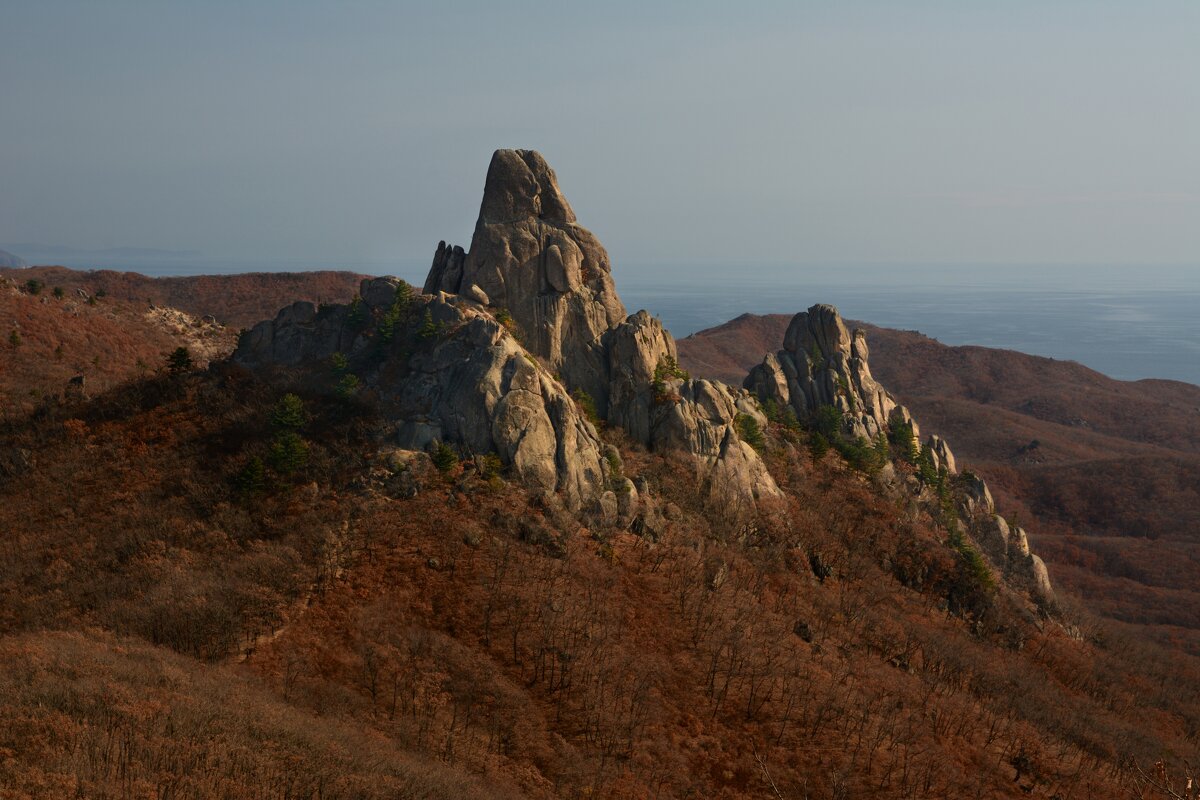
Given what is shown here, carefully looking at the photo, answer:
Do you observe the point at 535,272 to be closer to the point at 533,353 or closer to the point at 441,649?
the point at 533,353

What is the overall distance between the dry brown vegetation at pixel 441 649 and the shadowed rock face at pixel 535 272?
11742 millimetres

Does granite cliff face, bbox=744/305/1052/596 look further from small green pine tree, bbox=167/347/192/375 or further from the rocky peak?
small green pine tree, bbox=167/347/192/375

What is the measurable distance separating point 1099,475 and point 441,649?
13621cm

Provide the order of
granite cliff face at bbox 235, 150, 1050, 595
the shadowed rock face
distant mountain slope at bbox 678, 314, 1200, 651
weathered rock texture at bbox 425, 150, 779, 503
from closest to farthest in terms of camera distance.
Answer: granite cliff face at bbox 235, 150, 1050, 595 < weathered rock texture at bbox 425, 150, 779, 503 < the shadowed rock face < distant mountain slope at bbox 678, 314, 1200, 651

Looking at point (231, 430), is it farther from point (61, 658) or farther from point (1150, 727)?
point (1150, 727)

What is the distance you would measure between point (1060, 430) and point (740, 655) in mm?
162626

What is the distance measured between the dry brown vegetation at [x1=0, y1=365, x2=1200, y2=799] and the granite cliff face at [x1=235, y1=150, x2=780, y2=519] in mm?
3578

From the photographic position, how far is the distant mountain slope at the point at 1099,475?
284 feet

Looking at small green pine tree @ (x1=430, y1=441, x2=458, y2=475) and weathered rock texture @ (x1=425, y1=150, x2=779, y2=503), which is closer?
small green pine tree @ (x1=430, y1=441, x2=458, y2=475)

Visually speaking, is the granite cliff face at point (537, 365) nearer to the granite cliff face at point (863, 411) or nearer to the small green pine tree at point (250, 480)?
the granite cliff face at point (863, 411)

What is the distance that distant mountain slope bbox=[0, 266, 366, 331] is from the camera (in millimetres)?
170000

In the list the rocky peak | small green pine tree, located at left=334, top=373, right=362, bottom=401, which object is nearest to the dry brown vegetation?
small green pine tree, located at left=334, top=373, right=362, bottom=401

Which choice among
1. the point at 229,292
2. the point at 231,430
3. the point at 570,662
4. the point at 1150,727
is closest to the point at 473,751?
the point at 570,662

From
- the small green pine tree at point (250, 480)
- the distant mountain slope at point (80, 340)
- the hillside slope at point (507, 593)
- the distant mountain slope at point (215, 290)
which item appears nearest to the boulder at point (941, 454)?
the hillside slope at point (507, 593)
